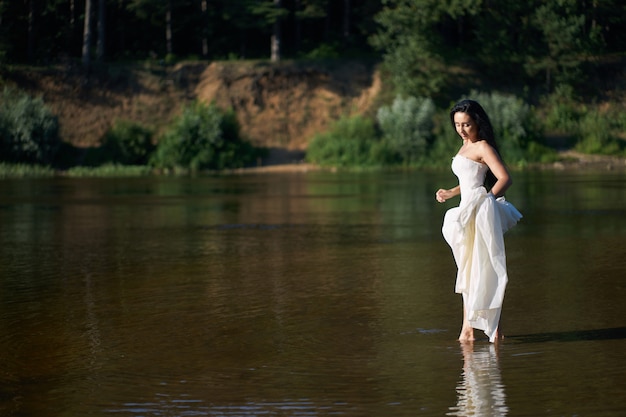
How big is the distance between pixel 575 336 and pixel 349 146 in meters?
52.9

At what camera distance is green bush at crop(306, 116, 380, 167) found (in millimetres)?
62125

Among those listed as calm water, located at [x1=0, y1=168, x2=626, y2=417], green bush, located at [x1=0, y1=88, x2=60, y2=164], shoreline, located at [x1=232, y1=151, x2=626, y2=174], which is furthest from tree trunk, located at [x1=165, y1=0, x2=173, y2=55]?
calm water, located at [x1=0, y1=168, x2=626, y2=417]

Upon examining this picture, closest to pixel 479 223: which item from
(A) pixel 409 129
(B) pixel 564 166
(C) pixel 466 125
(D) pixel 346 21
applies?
(C) pixel 466 125

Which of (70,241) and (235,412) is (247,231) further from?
(235,412)

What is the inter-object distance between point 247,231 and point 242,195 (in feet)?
45.0

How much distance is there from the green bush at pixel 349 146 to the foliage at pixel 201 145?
3957 millimetres

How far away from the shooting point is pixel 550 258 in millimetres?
16969

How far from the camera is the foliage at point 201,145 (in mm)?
62562

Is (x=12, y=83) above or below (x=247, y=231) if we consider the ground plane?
above

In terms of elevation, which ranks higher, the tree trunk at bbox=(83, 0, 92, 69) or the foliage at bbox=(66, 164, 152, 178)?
the tree trunk at bbox=(83, 0, 92, 69)

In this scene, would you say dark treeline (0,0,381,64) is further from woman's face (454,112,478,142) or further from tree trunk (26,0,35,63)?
Result: woman's face (454,112,478,142)

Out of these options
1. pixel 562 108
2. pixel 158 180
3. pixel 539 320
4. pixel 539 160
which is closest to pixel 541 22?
pixel 562 108

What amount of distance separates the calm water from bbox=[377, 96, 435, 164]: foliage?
37358 mm

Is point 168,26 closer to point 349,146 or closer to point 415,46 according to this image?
point 415,46
